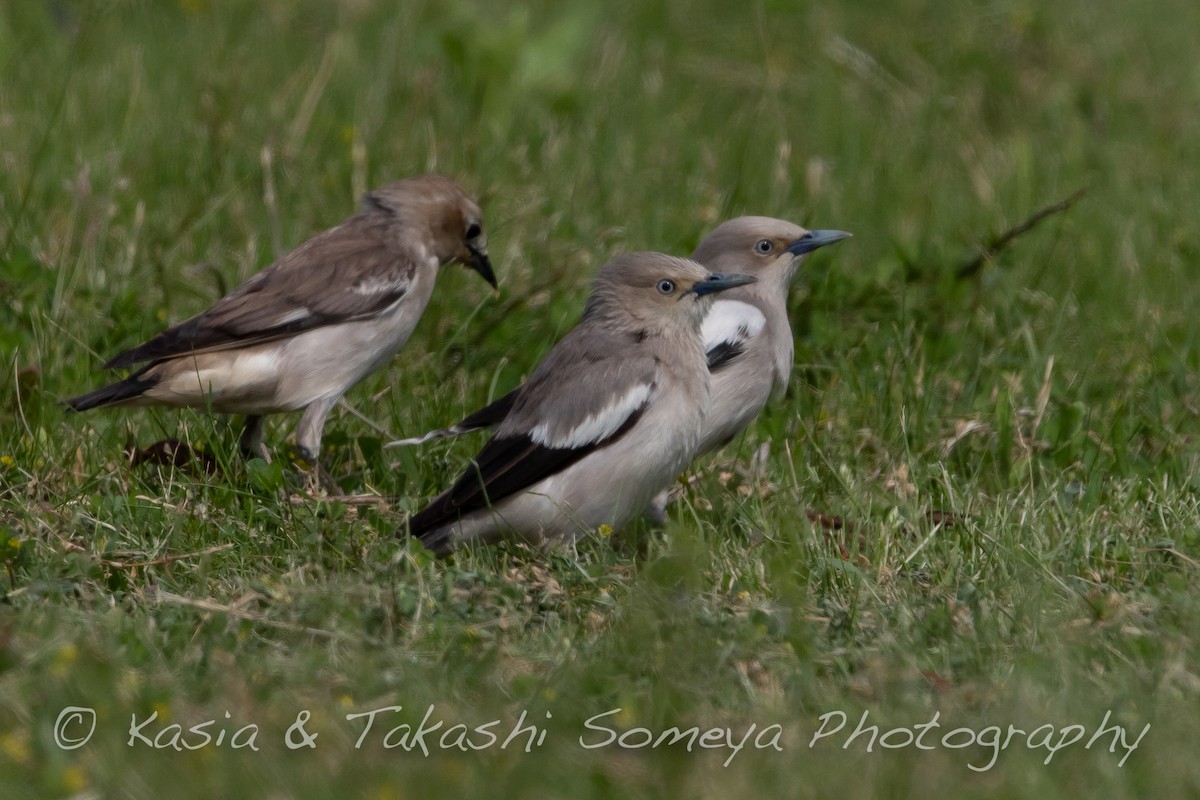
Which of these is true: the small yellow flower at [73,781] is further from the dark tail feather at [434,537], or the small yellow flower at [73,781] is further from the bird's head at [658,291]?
the bird's head at [658,291]

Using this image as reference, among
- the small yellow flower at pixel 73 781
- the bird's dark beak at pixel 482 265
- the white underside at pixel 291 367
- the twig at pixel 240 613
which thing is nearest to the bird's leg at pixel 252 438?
the white underside at pixel 291 367

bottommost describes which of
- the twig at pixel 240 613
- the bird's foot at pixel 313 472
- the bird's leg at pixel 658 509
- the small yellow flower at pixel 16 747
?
Answer: the bird's leg at pixel 658 509

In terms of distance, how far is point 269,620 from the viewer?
183 inches

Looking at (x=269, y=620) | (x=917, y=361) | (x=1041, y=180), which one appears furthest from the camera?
(x=1041, y=180)

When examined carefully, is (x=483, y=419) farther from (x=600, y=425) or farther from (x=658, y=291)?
(x=658, y=291)

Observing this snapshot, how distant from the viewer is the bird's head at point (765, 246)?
7242mm

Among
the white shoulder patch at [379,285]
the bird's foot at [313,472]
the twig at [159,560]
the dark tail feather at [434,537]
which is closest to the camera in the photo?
the twig at [159,560]

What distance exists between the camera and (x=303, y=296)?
22.1 ft

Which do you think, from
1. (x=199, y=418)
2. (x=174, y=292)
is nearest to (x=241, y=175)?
(x=174, y=292)

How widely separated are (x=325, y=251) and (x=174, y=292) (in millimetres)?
1169

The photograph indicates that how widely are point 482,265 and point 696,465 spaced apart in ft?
4.79

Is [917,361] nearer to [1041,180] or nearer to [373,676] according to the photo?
[1041,180]

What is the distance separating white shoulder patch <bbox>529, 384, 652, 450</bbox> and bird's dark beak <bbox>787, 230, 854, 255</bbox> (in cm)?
178

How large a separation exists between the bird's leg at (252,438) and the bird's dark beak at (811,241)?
2.38 meters
